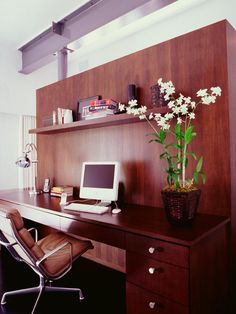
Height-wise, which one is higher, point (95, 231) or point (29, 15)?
point (29, 15)

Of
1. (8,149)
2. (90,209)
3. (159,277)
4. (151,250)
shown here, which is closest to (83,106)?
(90,209)

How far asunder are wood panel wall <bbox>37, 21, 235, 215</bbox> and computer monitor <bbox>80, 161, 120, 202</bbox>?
230mm

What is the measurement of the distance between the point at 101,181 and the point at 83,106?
1.02 metres

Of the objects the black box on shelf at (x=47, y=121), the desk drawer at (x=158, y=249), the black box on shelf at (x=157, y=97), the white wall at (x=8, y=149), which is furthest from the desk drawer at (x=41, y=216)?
the white wall at (x=8, y=149)

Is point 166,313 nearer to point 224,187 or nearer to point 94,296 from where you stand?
point 224,187

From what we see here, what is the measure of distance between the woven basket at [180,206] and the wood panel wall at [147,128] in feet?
1.23

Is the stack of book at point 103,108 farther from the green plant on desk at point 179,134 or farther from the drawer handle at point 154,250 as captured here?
the drawer handle at point 154,250

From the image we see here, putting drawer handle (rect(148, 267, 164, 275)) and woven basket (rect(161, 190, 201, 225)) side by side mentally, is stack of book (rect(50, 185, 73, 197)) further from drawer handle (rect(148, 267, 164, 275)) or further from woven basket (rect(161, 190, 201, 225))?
drawer handle (rect(148, 267, 164, 275))

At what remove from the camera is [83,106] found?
291 centimetres

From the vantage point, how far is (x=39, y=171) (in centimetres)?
363

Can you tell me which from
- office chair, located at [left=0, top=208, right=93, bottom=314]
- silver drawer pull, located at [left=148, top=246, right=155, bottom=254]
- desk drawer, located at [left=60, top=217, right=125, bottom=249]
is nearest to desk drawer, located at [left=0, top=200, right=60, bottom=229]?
desk drawer, located at [left=60, top=217, right=125, bottom=249]

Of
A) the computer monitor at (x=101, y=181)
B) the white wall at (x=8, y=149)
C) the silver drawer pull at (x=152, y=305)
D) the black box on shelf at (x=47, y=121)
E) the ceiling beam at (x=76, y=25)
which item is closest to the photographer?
the silver drawer pull at (x=152, y=305)

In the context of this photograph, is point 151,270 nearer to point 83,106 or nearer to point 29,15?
point 83,106

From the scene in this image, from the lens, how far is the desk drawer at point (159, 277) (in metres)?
1.35
